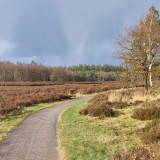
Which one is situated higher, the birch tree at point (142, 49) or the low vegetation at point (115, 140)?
the birch tree at point (142, 49)

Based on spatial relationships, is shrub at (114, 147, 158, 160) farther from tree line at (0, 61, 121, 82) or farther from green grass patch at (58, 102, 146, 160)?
tree line at (0, 61, 121, 82)

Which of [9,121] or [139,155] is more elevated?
[139,155]

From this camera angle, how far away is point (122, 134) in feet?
17.6

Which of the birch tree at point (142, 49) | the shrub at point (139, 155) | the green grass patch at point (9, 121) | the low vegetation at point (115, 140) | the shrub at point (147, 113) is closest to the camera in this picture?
the shrub at point (139, 155)

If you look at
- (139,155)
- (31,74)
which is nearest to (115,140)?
(139,155)

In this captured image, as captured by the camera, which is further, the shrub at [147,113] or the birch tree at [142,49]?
the birch tree at [142,49]

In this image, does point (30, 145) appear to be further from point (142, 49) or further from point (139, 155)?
point (142, 49)

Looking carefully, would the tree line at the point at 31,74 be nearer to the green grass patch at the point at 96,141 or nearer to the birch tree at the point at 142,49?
the birch tree at the point at 142,49

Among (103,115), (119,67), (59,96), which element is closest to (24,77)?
(59,96)

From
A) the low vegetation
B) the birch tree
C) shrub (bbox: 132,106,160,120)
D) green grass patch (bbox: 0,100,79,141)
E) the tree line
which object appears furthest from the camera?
the tree line

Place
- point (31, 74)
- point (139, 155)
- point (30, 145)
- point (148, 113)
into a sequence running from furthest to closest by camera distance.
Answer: point (31, 74), point (148, 113), point (30, 145), point (139, 155)

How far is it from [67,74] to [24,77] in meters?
27.4

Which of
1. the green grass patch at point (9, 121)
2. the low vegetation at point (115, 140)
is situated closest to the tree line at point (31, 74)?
the green grass patch at point (9, 121)

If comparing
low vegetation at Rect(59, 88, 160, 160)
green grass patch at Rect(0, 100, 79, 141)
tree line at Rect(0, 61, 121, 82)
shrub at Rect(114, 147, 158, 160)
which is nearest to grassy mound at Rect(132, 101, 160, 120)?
low vegetation at Rect(59, 88, 160, 160)
